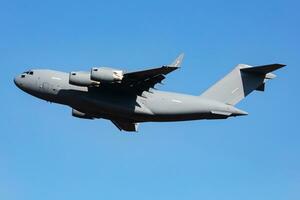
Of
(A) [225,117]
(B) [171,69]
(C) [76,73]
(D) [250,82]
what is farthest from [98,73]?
(D) [250,82]

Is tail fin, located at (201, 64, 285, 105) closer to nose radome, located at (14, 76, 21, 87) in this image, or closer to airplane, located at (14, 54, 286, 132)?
airplane, located at (14, 54, 286, 132)

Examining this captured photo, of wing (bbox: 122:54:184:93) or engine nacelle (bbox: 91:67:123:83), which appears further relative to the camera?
engine nacelle (bbox: 91:67:123:83)

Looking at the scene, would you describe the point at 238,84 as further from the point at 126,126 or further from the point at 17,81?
the point at 17,81

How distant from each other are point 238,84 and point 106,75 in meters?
6.50

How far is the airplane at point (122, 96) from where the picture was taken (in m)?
24.7

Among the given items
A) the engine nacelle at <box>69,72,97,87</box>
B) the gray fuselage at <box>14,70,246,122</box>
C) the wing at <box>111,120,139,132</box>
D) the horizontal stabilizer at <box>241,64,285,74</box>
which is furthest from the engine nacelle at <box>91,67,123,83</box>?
the horizontal stabilizer at <box>241,64,285,74</box>

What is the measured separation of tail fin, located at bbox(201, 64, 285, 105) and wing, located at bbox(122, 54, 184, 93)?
2.99m

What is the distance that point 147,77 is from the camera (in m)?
24.8

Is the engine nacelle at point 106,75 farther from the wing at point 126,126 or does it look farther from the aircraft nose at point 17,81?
the wing at point 126,126

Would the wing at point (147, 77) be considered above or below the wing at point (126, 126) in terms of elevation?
above

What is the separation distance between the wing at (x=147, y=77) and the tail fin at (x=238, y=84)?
2.99m

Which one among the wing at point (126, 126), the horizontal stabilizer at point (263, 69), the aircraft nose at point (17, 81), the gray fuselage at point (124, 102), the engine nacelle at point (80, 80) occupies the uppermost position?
the horizontal stabilizer at point (263, 69)

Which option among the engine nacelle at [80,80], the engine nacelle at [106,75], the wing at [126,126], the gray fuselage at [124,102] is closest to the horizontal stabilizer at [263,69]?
the gray fuselage at [124,102]

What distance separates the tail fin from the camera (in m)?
27.2
